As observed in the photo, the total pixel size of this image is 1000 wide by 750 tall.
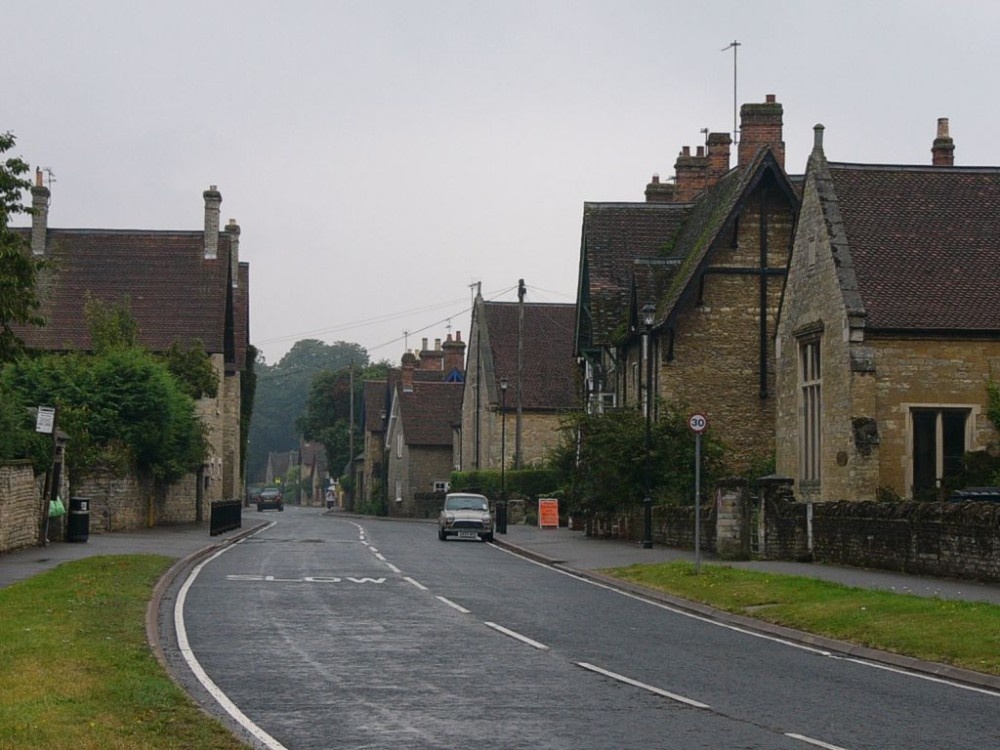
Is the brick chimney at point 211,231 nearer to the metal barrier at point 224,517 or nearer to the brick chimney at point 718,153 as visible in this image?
the metal barrier at point 224,517

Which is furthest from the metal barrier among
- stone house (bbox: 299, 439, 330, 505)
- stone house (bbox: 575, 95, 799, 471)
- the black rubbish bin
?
stone house (bbox: 299, 439, 330, 505)

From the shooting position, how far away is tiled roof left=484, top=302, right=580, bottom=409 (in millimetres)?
73750


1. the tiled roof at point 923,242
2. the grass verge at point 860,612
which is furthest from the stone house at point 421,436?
the grass verge at point 860,612

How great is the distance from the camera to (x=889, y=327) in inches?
1369

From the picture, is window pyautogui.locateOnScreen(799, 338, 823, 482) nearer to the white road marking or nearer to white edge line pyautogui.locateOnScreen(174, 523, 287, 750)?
the white road marking

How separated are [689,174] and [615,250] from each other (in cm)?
631

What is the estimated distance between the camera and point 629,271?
5231 cm

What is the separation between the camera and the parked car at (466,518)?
4753 centimetres

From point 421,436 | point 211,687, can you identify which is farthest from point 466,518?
point 421,436

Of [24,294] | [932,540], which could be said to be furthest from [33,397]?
[932,540]

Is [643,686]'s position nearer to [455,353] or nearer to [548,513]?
[548,513]

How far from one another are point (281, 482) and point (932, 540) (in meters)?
174

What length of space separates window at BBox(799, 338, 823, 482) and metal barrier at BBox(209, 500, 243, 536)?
17835 millimetres

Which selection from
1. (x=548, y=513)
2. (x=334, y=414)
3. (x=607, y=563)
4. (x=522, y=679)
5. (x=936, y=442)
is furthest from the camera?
(x=334, y=414)
